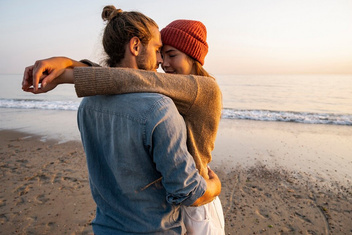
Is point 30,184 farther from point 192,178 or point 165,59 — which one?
point 192,178

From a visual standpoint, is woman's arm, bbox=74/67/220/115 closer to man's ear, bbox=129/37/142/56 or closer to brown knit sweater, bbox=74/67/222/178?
brown knit sweater, bbox=74/67/222/178

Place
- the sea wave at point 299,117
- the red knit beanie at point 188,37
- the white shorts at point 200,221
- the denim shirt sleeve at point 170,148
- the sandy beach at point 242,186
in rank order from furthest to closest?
the sea wave at point 299,117 < the sandy beach at point 242,186 < the red knit beanie at point 188,37 < the white shorts at point 200,221 < the denim shirt sleeve at point 170,148

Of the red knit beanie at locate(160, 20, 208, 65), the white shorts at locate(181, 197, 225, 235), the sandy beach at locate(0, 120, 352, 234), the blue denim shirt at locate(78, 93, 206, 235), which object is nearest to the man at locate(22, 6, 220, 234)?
the blue denim shirt at locate(78, 93, 206, 235)

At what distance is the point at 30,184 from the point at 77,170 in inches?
40.0

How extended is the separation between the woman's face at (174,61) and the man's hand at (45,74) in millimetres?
1115

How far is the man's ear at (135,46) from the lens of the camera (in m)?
1.40

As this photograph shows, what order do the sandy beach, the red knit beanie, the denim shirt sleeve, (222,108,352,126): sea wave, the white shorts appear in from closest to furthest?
the denim shirt sleeve < the white shorts < the red knit beanie < the sandy beach < (222,108,352,126): sea wave

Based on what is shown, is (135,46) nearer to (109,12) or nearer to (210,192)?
(109,12)

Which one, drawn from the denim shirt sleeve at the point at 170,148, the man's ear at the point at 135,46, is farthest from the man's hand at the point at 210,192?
the man's ear at the point at 135,46

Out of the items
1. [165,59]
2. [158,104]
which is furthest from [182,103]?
[165,59]

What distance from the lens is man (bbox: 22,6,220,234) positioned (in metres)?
1.08

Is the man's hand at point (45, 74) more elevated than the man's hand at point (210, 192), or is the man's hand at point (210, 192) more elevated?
the man's hand at point (45, 74)

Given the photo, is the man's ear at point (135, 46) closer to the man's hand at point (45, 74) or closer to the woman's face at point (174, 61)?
the man's hand at point (45, 74)

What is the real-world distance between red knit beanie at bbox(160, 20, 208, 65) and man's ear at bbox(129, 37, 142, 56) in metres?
0.78
